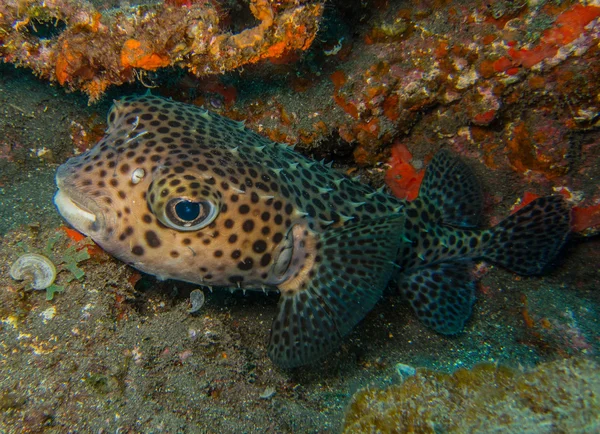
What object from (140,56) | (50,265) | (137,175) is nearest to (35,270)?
(50,265)

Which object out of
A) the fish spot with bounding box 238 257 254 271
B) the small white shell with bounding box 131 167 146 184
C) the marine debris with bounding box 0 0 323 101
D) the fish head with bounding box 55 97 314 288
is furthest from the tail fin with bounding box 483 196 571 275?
the small white shell with bounding box 131 167 146 184

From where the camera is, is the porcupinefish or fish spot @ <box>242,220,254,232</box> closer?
the porcupinefish

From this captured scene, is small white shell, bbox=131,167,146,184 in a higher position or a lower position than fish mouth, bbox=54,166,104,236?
higher

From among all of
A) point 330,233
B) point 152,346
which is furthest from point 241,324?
point 330,233

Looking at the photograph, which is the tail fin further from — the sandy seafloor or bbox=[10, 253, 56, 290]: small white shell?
bbox=[10, 253, 56, 290]: small white shell

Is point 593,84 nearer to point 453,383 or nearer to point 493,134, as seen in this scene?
point 493,134

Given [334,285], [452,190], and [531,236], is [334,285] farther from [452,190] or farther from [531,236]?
[531,236]
